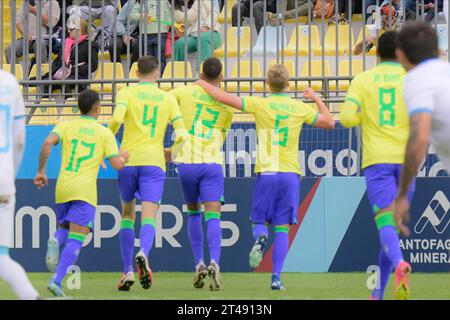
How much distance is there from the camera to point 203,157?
12391mm

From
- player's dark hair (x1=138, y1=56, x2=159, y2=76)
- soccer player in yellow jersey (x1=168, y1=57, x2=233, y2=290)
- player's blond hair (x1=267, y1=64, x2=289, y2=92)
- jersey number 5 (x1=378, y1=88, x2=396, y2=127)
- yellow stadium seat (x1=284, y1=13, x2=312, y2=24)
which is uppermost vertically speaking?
yellow stadium seat (x1=284, y1=13, x2=312, y2=24)

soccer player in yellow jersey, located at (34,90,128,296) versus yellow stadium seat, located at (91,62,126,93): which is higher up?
yellow stadium seat, located at (91,62,126,93)

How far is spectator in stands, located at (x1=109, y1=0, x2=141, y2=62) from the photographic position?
49.9 feet

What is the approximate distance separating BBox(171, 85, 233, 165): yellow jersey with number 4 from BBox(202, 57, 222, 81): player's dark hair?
16 centimetres

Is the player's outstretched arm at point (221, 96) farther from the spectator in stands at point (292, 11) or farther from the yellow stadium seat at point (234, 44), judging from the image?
the spectator in stands at point (292, 11)

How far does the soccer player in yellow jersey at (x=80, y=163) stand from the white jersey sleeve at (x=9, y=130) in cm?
252

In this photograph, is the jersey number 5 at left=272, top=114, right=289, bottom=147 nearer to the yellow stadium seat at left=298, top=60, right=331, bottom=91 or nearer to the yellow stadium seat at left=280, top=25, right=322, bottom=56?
the yellow stadium seat at left=298, top=60, right=331, bottom=91

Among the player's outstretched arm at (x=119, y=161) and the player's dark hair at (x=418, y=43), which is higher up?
the player's dark hair at (x=418, y=43)

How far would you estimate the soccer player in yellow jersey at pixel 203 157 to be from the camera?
12.3m

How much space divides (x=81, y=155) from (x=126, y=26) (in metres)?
4.35

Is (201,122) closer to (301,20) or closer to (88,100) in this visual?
(88,100)

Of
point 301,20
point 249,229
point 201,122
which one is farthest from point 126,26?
point 201,122

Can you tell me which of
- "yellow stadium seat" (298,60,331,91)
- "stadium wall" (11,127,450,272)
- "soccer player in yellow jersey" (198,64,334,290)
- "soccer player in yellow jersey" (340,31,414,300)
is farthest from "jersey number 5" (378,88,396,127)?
"yellow stadium seat" (298,60,331,91)

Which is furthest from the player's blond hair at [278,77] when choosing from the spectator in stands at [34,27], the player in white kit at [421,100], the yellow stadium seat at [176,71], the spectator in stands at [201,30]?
the player in white kit at [421,100]
